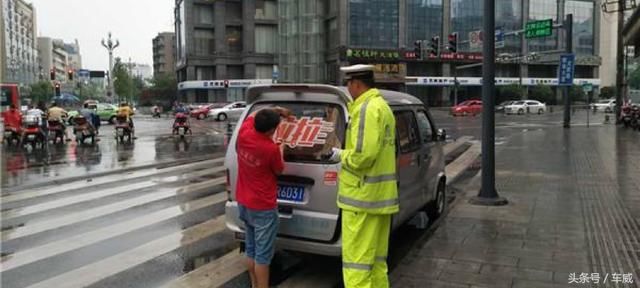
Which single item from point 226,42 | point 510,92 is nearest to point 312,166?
point 510,92

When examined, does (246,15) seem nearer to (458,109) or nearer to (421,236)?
(458,109)

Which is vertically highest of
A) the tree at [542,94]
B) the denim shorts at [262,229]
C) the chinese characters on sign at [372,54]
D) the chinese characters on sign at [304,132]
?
the chinese characters on sign at [372,54]

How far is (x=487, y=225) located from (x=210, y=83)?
66.8 m

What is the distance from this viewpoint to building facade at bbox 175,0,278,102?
7262 cm

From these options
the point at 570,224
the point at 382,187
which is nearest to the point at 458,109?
the point at 570,224

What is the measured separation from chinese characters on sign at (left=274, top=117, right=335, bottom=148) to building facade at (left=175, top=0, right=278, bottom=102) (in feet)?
221

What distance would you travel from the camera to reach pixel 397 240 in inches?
268

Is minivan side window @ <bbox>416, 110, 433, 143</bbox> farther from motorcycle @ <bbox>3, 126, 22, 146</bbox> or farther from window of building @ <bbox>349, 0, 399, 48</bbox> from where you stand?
window of building @ <bbox>349, 0, 399, 48</bbox>

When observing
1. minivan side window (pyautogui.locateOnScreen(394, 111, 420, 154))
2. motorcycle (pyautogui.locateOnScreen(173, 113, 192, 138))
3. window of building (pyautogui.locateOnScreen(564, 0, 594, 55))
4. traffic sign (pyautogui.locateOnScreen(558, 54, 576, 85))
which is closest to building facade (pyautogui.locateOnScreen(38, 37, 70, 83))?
window of building (pyautogui.locateOnScreen(564, 0, 594, 55))

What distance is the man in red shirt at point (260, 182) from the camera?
4.56m

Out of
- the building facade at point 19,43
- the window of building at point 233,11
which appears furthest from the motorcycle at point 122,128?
the building facade at point 19,43

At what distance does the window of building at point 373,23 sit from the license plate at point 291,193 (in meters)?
60.0

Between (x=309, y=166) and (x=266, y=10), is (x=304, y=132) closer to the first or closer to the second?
(x=309, y=166)

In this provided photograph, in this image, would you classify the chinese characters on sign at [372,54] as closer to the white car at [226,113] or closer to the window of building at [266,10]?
the window of building at [266,10]
